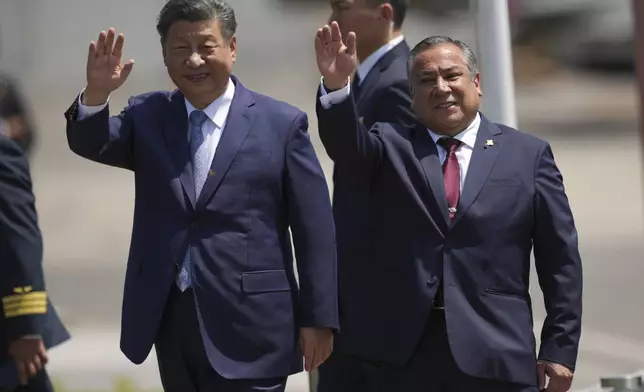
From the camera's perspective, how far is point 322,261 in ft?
14.1

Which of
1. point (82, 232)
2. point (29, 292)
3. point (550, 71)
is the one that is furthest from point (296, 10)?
point (29, 292)

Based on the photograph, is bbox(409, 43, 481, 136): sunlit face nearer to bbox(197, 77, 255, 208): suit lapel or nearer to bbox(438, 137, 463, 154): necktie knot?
bbox(438, 137, 463, 154): necktie knot

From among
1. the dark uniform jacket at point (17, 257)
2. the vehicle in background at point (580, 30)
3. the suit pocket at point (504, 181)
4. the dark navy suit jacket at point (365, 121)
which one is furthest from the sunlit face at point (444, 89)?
the vehicle in background at point (580, 30)

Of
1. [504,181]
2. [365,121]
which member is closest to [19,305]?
[365,121]

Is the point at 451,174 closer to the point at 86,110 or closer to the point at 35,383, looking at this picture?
the point at 86,110

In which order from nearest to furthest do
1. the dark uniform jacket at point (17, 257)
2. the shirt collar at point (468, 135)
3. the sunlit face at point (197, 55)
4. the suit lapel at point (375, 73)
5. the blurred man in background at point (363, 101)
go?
the sunlit face at point (197, 55), the shirt collar at point (468, 135), the blurred man in background at point (363, 101), the dark uniform jacket at point (17, 257), the suit lapel at point (375, 73)

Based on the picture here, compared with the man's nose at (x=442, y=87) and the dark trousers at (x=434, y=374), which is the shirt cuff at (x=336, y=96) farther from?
the dark trousers at (x=434, y=374)

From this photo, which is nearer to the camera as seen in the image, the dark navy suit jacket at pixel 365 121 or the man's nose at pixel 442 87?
the man's nose at pixel 442 87

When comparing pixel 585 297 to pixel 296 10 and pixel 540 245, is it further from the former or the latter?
pixel 296 10

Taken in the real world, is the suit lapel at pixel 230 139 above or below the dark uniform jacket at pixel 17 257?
above

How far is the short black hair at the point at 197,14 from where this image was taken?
168 inches

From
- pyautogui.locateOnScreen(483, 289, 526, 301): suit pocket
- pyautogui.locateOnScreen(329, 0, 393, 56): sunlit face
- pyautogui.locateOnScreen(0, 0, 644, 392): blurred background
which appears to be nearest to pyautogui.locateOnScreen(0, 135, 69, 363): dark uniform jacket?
pyautogui.locateOnScreen(329, 0, 393, 56): sunlit face

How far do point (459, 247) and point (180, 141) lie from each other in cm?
87

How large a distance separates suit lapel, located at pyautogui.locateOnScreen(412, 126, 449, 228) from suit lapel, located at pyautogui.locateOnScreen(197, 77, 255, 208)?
0.51 metres
